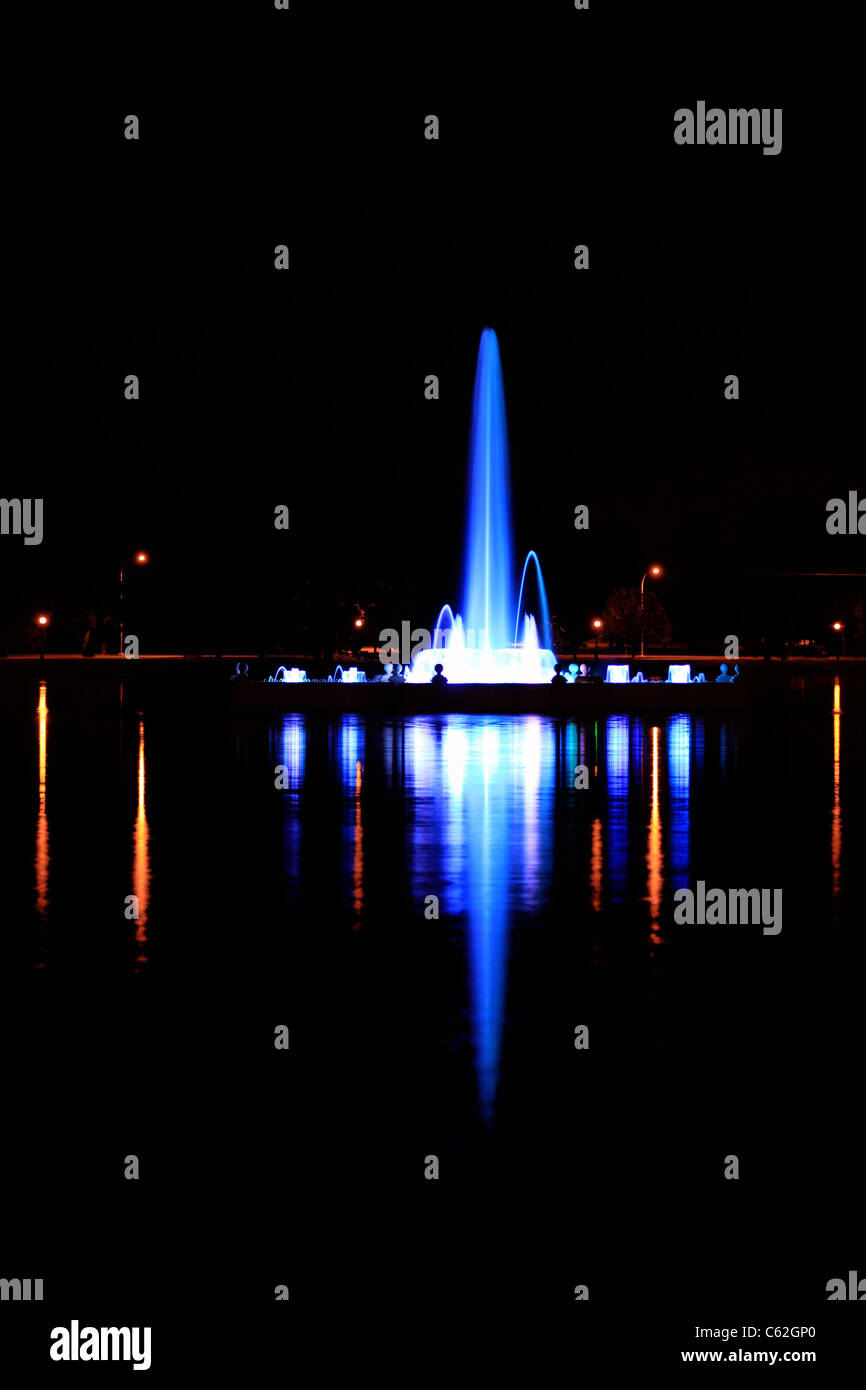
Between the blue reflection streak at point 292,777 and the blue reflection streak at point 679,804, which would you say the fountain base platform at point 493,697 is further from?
the blue reflection streak at point 679,804

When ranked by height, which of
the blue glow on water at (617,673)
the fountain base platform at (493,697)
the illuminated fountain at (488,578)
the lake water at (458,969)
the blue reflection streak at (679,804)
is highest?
the illuminated fountain at (488,578)

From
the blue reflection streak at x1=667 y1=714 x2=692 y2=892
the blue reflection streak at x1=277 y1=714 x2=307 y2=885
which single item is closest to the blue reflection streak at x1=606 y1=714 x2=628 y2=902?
the blue reflection streak at x1=667 y1=714 x2=692 y2=892

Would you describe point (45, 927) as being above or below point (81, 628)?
below

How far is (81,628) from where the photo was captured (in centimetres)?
11338

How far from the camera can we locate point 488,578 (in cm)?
4681

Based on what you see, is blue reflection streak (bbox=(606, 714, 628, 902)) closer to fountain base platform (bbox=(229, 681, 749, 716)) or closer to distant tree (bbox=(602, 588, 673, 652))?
fountain base platform (bbox=(229, 681, 749, 716))

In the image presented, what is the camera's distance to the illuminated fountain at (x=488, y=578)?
4447cm

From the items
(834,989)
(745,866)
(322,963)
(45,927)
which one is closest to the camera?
(834,989)

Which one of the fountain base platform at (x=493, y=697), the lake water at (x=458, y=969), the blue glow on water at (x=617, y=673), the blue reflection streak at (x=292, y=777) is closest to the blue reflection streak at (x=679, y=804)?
the lake water at (x=458, y=969)

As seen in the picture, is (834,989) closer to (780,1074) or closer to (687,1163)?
(780,1074)

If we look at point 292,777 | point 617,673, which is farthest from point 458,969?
point 617,673

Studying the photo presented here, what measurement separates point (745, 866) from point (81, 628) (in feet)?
341

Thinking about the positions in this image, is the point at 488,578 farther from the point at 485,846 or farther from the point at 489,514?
the point at 485,846
